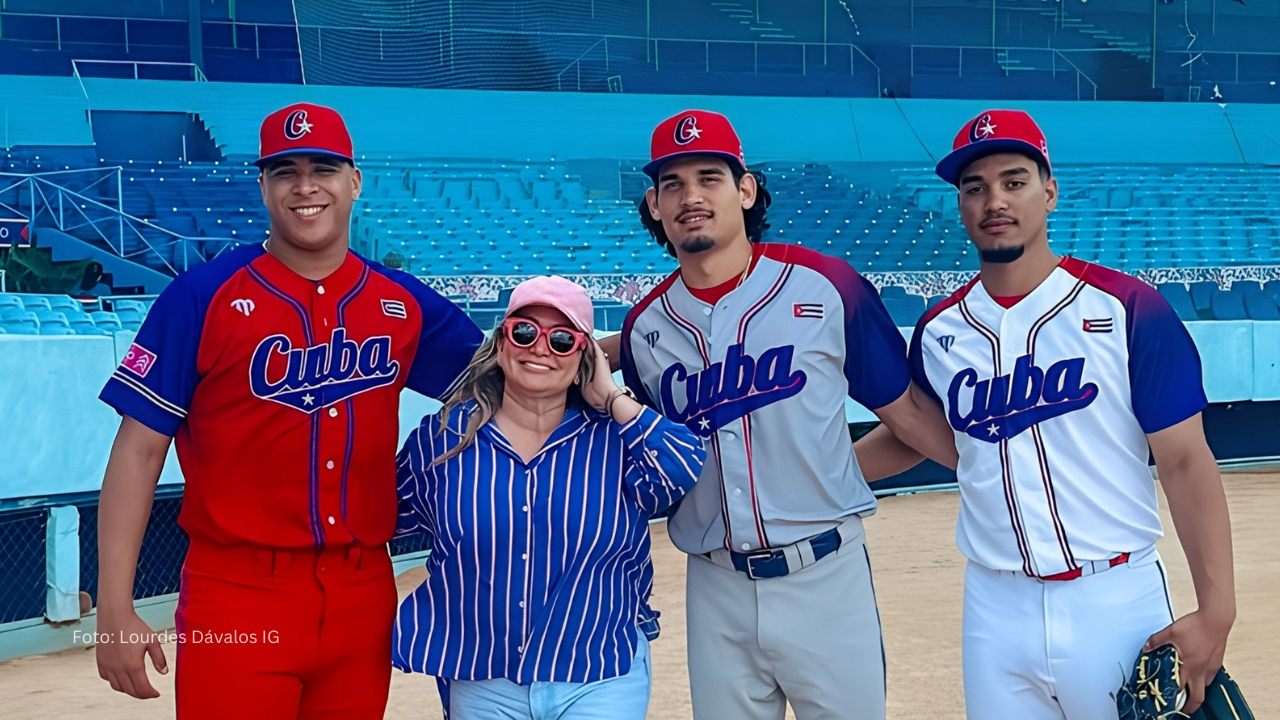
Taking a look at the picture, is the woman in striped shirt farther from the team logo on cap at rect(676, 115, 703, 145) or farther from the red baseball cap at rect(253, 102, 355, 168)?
the red baseball cap at rect(253, 102, 355, 168)

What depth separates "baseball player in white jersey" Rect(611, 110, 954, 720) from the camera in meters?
2.81

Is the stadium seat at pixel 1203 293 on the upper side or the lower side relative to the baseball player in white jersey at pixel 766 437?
upper

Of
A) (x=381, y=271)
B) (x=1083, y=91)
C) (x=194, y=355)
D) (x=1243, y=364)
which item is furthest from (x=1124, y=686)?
(x=1083, y=91)

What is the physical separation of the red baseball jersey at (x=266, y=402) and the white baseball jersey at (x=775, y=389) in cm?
75

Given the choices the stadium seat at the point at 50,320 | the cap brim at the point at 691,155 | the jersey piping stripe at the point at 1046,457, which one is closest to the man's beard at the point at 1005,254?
the jersey piping stripe at the point at 1046,457

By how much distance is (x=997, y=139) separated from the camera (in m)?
2.74

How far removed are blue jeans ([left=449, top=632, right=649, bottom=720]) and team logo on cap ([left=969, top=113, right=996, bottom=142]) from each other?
1.50 meters

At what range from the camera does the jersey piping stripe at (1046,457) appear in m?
2.61

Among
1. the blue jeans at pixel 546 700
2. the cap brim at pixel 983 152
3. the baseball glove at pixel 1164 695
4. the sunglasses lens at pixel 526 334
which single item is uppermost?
the cap brim at pixel 983 152

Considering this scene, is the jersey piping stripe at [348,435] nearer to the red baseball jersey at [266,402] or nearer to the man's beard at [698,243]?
the red baseball jersey at [266,402]

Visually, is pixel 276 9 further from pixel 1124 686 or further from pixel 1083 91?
pixel 1124 686

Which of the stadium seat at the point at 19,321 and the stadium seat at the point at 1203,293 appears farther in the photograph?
the stadium seat at the point at 1203,293

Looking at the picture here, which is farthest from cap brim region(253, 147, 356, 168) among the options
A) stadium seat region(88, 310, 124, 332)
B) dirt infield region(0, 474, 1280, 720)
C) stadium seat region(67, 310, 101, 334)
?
stadium seat region(88, 310, 124, 332)

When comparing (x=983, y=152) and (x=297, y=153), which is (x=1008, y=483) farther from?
(x=297, y=153)
